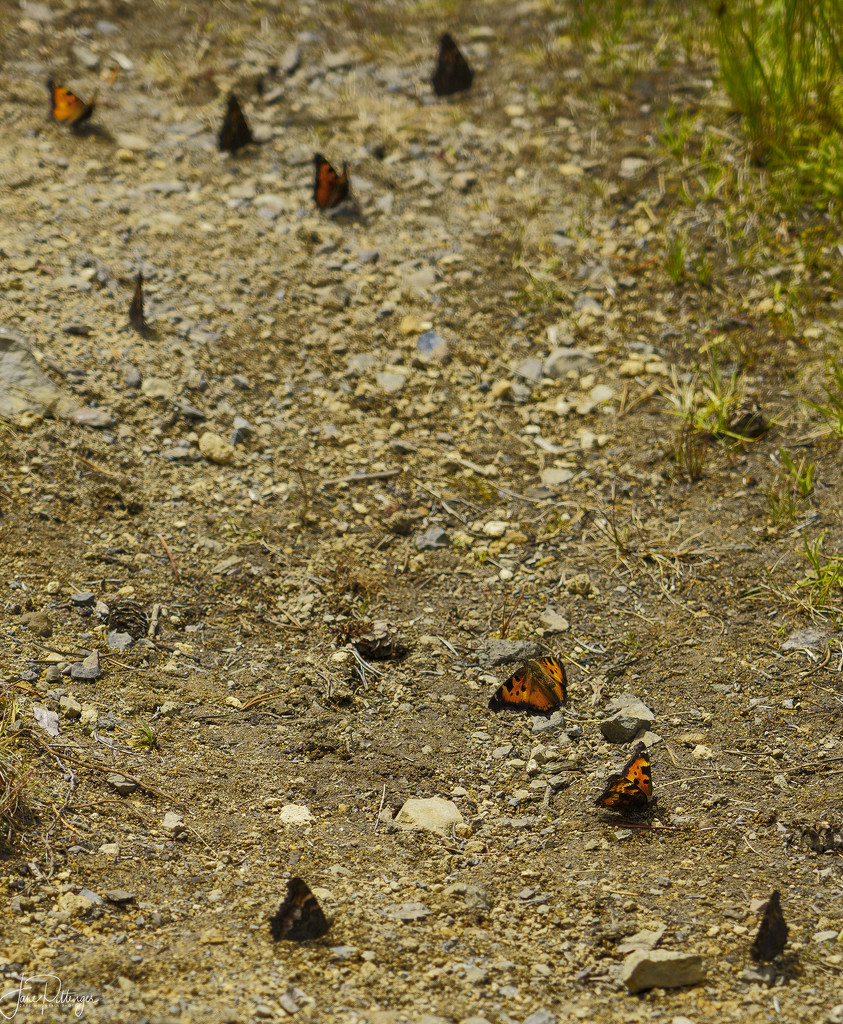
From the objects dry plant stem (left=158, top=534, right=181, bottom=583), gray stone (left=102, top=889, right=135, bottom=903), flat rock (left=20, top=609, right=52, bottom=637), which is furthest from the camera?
dry plant stem (left=158, top=534, right=181, bottom=583)

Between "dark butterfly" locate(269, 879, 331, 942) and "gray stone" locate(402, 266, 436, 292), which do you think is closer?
"dark butterfly" locate(269, 879, 331, 942)

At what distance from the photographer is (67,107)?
19.2ft

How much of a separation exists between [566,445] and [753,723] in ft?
6.27

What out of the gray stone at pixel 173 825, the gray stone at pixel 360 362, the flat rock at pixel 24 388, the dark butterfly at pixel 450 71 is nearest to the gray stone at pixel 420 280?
the gray stone at pixel 360 362

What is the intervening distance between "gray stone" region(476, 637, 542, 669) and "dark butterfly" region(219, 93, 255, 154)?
432 centimetres

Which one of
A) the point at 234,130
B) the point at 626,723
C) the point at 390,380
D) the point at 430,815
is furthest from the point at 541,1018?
the point at 234,130

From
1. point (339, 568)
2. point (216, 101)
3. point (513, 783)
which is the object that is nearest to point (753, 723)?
point (513, 783)

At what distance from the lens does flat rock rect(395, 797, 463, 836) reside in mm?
2900

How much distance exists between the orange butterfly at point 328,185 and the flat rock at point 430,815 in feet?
13.5

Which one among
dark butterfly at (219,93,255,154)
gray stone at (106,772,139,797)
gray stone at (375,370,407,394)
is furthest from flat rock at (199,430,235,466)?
dark butterfly at (219,93,255,154)

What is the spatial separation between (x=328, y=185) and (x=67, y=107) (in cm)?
202

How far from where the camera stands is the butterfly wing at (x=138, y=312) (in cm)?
468

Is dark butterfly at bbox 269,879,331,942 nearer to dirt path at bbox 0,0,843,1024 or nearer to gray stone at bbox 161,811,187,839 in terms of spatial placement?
dirt path at bbox 0,0,843,1024

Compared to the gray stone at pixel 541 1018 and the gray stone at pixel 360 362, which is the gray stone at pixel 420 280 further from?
the gray stone at pixel 541 1018
